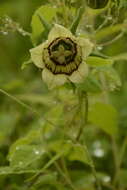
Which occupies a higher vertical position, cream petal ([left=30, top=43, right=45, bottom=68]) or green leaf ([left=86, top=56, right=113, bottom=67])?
cream petal ([left=30, top=43, right=45, bottom=68])

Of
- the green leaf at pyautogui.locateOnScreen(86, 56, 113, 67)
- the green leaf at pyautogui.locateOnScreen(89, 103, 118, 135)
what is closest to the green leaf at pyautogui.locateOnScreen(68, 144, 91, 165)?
the green leaf at pyautogui.locateOnScreen(89, 103, 118, 135)

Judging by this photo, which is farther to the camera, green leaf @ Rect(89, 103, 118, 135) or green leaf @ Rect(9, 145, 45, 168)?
green leaf @ Rect(89, 103, 118, 135)

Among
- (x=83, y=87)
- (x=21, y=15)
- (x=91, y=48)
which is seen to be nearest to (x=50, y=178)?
(x=83, y=87)

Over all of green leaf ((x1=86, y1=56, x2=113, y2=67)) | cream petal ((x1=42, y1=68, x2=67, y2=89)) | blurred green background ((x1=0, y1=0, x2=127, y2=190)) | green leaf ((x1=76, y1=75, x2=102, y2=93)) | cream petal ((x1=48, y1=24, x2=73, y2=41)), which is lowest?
blurred green background ((x1=0, y1=0, x2=127, y2=190))

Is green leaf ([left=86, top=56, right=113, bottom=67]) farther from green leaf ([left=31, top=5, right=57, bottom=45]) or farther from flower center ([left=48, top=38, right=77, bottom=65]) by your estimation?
green leaf ([left=31, top=5, right=57, bottom=45])

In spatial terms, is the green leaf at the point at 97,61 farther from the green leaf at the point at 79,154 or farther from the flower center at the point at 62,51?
the green leaf at the point at 79,154

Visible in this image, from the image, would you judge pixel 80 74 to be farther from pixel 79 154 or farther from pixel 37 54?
pixel 79 154

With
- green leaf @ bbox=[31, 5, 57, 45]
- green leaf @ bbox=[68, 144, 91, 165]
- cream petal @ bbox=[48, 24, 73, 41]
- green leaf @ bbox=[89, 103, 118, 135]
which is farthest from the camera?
green leaf @ bbox=[89, 103, 118, 135]

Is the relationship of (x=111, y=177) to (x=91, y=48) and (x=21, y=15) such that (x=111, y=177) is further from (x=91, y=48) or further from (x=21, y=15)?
(x=21, y=15)
